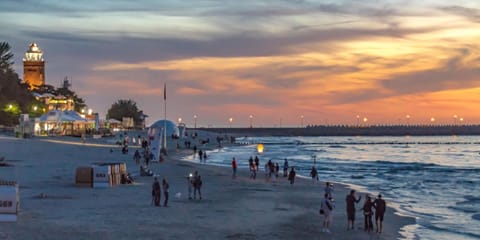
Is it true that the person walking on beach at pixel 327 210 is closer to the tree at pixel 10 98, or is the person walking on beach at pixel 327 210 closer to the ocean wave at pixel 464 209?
the ocean wave at pixel 464 209

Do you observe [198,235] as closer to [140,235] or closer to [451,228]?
[140,235]

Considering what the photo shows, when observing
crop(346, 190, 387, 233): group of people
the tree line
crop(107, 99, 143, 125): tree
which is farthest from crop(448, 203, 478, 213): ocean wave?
crop(107, 99, 143, 125): tree

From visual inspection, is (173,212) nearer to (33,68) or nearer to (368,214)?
(368,214)

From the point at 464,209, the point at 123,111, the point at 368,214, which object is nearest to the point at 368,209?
the point at 368,214

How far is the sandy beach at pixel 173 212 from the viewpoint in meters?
20.0

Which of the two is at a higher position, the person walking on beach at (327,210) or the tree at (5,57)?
the tree at (5,57)

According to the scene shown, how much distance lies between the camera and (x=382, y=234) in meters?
22.3

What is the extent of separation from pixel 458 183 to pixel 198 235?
31507 mm

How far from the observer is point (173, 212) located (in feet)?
81.3

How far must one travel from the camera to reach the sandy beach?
20031mm

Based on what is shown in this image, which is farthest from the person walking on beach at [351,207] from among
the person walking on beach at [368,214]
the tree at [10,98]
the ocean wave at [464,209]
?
the tree at [10,98]

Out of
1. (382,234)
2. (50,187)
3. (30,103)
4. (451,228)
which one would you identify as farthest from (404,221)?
(30,103)

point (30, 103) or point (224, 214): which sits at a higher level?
point (30, 103)

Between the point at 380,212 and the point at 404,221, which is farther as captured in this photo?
the point at 404,221
